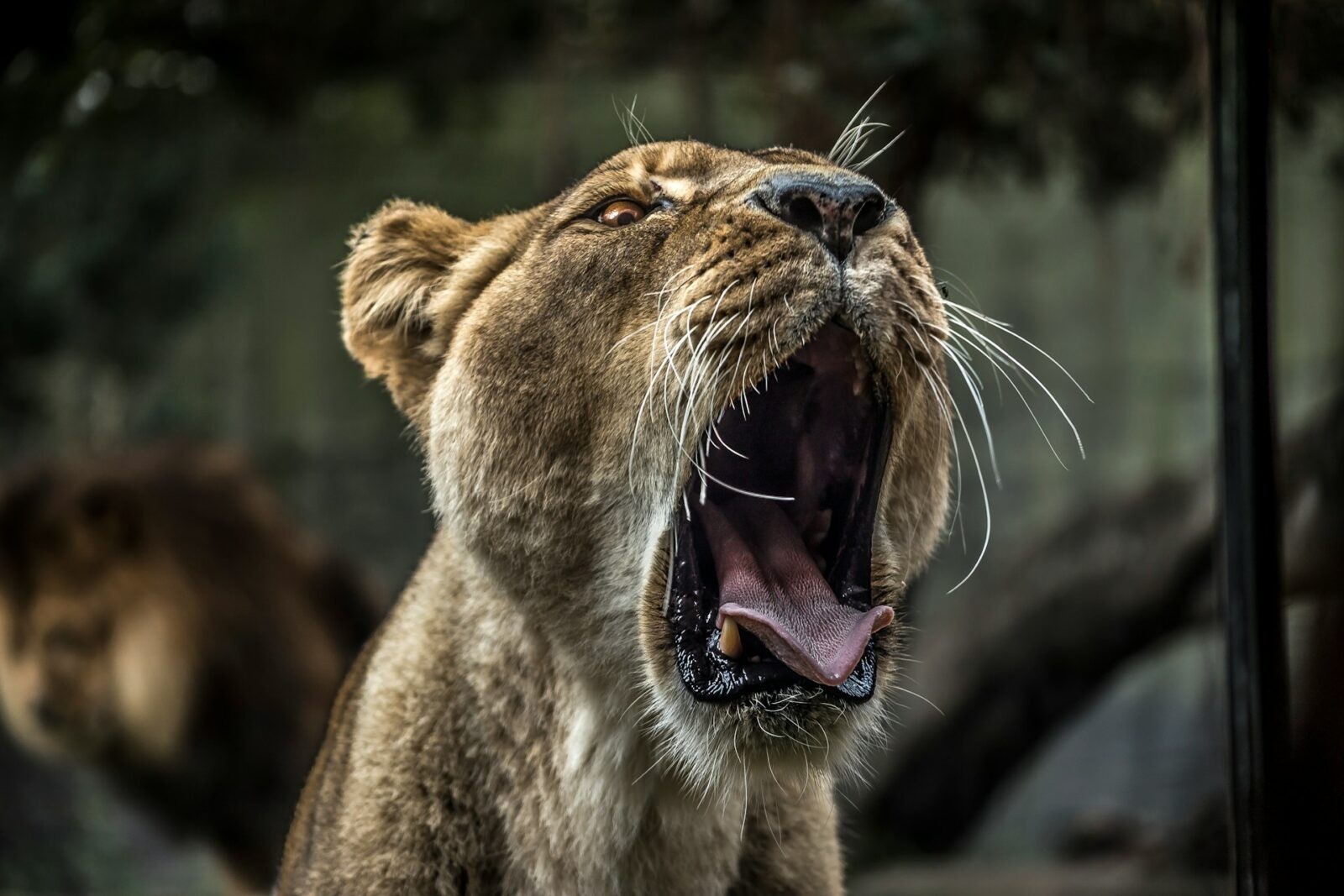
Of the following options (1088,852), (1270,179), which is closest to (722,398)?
(1270,179)

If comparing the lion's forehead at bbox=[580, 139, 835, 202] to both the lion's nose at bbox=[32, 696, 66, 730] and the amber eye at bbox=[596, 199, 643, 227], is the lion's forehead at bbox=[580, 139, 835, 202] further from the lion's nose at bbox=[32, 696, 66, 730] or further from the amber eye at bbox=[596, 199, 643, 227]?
the lion's nose at bbox=[32, 696, 66, 730]

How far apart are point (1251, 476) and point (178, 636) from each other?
4555 millimetres

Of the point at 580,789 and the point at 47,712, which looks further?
the point at 47,712

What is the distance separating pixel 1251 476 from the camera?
2.04 metres

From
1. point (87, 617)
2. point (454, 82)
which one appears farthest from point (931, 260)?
point (87, 617)

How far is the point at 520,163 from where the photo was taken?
873 cm

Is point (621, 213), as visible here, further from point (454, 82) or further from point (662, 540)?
point (454, 82)

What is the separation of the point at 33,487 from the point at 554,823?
410 centimetres

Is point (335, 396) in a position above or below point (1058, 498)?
above

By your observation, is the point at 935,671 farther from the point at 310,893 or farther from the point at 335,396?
the point at 335,396

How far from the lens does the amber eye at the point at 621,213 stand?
7.33ft

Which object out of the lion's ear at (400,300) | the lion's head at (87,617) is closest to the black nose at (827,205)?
the lion's ear at (400,300)

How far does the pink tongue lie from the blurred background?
55 centimetres

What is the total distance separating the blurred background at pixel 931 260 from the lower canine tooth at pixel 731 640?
75 centimetres
